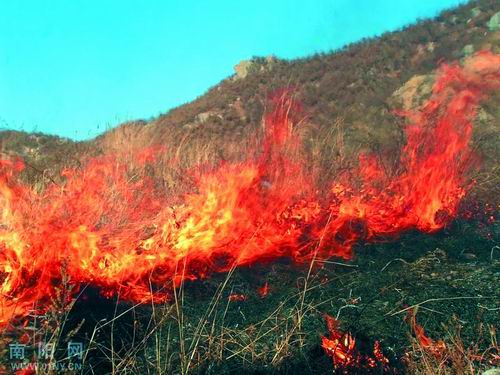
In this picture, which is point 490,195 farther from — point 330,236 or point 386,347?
point 386,347

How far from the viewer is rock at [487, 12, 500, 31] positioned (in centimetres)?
2225

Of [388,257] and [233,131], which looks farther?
[233,131]

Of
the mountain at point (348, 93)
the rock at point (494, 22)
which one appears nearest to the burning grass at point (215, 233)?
the mountain at point (348, 93)

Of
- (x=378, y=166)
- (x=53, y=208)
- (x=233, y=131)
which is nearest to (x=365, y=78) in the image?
(x=233, y=131)

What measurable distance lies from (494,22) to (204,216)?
2269 centimetres

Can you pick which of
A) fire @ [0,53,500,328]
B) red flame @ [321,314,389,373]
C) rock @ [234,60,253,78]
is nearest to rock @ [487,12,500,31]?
fire @ [0,53,500,328]

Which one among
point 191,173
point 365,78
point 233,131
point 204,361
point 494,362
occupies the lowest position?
point 494,362

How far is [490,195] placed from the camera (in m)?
8.80

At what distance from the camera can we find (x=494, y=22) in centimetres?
2273

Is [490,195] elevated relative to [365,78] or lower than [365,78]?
lower

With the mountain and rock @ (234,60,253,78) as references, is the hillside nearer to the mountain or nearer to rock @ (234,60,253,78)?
the mountain

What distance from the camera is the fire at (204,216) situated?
500 cm

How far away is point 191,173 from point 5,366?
19.8ft

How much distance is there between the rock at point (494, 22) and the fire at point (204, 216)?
1539 cm
